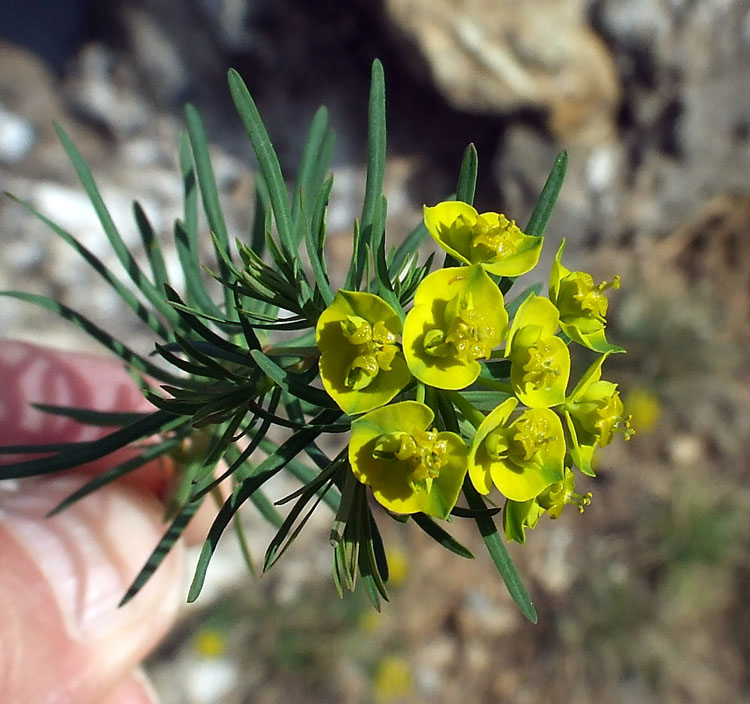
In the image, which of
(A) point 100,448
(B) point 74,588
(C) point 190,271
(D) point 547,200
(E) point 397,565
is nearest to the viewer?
(D) point 547,200

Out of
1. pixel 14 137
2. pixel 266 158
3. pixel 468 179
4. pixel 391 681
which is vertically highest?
pixel 266 158

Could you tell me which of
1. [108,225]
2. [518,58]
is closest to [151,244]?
[108,225]

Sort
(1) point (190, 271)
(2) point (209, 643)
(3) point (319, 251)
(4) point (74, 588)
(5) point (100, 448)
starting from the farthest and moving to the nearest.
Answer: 1. (2) point (209, 643)
2. (4) point (74, 588)
3. (1) point (190, 271)
4. (5) point (100, 448)
5. (3) point (319, 251)

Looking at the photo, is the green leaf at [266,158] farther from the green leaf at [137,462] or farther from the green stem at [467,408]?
the green leaf at [137,462]

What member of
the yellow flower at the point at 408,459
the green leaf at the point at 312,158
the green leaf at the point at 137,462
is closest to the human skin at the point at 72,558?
the green leaf at the point at 137,462

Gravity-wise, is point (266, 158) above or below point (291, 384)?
above

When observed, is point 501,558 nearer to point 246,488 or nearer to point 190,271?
point 246,488

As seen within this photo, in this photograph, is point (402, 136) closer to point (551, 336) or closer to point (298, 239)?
point (298, 239)
